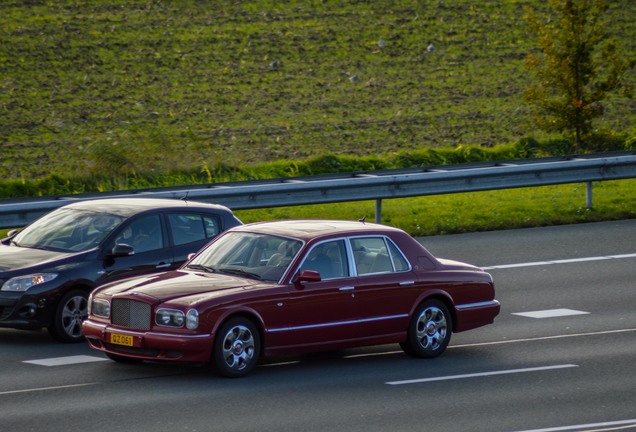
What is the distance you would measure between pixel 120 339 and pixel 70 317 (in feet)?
6.46

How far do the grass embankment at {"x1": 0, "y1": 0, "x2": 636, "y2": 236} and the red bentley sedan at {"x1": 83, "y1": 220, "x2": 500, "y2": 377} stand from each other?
834 centimetres

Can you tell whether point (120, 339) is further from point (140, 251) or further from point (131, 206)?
point (131, 206)

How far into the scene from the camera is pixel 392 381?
12211mm

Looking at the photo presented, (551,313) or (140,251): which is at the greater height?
(140,251)

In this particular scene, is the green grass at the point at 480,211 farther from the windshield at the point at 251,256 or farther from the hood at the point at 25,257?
the windshield at the point at 251,256

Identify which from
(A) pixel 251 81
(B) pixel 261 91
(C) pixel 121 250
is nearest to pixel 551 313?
(C) pixel 121 250

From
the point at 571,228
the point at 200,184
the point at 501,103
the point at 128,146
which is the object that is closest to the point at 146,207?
the point at 200,184

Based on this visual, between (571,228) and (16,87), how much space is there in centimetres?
1692

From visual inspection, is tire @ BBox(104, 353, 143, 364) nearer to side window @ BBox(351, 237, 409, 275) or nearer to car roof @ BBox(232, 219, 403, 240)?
car roof @ BBox(232, 219, 403, 240)

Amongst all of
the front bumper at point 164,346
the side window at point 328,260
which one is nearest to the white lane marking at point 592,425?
the front bumper at point 164,346

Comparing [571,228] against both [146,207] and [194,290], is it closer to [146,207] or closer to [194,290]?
[146,207]

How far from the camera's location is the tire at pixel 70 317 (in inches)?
542

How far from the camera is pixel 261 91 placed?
3497cm

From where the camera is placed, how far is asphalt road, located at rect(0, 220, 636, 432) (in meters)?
10.5
